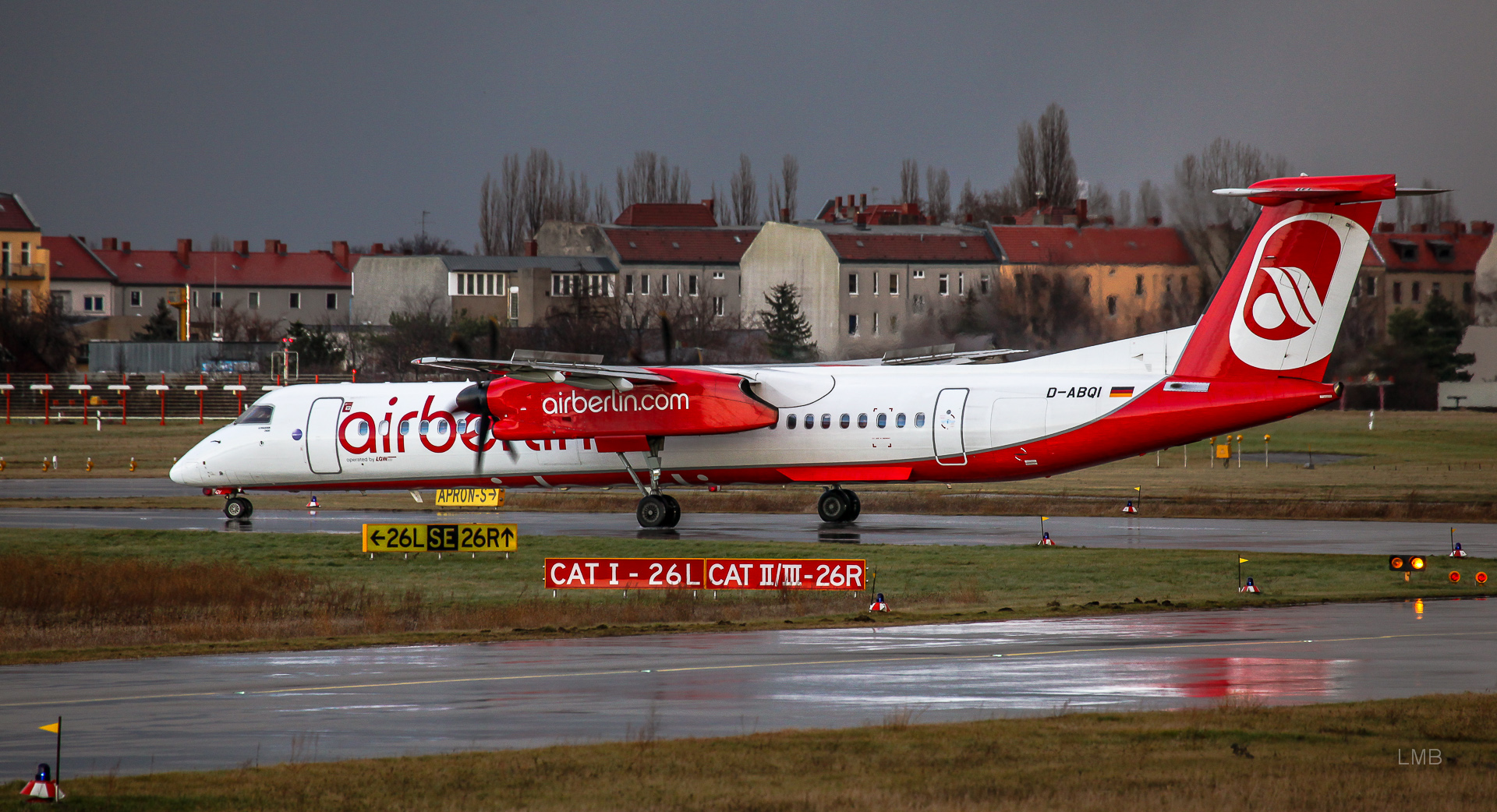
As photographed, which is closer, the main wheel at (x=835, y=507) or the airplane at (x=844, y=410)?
the airplane at (x=844, y=410)

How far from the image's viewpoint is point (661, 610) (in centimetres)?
2164

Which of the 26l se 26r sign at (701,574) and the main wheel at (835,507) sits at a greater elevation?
the main wheel at (835,507)

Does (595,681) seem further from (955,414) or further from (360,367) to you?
(360,367)

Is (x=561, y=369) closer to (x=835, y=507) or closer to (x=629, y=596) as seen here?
(x=835, y=507)

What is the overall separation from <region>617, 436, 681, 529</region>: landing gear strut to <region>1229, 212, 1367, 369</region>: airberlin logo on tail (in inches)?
485

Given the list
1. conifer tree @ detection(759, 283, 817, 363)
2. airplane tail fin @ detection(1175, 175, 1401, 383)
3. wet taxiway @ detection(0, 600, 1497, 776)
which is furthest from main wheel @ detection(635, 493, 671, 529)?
conifer tree @ detection(759, 283, 817, 363)

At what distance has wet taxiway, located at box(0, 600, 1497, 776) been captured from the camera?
11852 mm

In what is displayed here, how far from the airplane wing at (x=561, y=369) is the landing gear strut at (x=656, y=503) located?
1.54 meters

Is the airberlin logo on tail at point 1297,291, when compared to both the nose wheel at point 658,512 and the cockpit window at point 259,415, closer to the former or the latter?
the nose wheel at point 658,512

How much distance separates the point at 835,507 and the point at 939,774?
2404 centimetres

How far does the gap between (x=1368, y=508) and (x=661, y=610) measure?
71.7 feet

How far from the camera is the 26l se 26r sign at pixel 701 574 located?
23.1 meters

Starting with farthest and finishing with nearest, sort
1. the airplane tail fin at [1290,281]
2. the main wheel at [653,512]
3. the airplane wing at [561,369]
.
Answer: the main wheel at [653,512], the airplane wing at [561,369], the airplane tail fin at [1290,281]

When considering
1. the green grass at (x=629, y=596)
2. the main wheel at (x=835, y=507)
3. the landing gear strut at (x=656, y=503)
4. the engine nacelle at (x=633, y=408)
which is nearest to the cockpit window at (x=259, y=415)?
the engine nacelle at (x=633, y=408)
